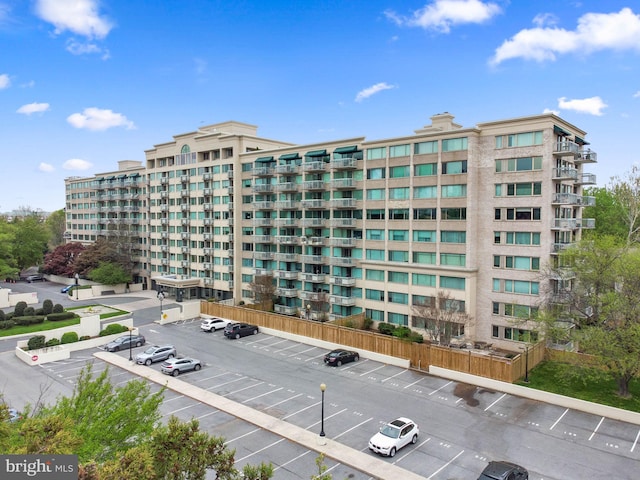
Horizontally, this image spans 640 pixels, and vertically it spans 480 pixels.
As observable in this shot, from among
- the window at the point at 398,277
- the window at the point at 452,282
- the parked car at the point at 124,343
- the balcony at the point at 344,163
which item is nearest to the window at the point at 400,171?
the balcony at the point at 344,163

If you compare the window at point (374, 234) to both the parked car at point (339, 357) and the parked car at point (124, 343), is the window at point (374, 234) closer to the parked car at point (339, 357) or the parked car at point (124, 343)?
the parked car at point (339, 357)

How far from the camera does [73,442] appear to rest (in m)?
13.2

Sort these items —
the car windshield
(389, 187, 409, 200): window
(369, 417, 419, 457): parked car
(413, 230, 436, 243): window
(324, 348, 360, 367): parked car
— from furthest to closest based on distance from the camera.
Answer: (389, 187, 409, 200): window → (413, 230, 436, 243): window → (324, 348, 360, 367): parked car → the car windshield → (369, 417, 419, 457): parked car

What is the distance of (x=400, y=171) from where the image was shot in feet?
171

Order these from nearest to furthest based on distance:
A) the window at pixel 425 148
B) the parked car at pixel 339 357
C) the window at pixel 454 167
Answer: the parked car at pixel 339 357
the window at pixel 454 167
the window at pixel 425 148

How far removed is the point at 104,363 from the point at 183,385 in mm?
11173

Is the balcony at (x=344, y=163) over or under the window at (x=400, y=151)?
under

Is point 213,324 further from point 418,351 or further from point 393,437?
point 393,437

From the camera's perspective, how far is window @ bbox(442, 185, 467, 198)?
47.6 meters

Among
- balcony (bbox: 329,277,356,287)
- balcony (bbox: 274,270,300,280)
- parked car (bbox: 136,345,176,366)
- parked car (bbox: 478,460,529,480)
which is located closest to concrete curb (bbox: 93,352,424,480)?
parked car (bbox: 136,345,176,366)

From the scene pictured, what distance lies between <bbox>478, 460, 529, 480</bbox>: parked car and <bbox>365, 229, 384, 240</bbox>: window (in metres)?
33.2

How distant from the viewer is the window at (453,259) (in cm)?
4775

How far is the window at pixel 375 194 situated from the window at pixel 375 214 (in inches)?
54.1

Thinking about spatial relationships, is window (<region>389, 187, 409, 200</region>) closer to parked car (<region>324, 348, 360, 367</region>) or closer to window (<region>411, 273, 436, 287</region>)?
window (<region>411, 273, 436, 287</region>)
